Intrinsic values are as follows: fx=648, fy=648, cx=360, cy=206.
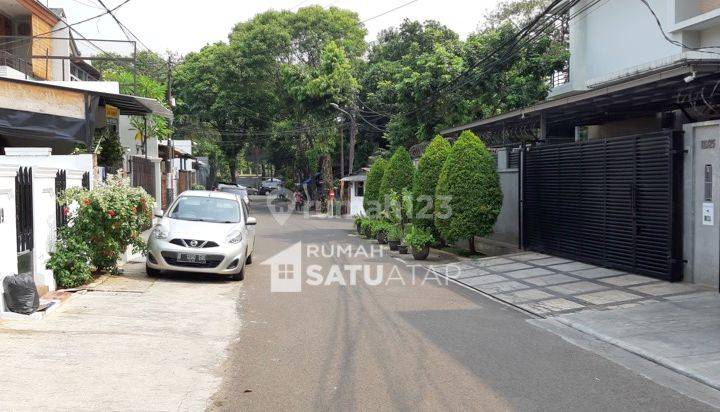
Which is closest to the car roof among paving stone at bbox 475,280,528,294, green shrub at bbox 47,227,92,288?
green shrub at bbox 47,227,92,288

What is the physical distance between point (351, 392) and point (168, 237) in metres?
7.01

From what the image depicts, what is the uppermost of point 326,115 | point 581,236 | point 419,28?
point 419,28

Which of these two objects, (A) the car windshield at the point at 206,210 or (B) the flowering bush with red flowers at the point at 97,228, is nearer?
(B) the flowering bush with red flowers at the point at 97,228

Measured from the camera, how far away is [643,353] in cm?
728

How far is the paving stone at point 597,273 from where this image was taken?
1227 centimetres

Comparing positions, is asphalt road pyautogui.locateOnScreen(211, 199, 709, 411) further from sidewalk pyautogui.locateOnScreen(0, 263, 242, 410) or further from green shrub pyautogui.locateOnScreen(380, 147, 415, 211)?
green shrub pyautogui.locateOnScreen(380, 147, 415, 211)

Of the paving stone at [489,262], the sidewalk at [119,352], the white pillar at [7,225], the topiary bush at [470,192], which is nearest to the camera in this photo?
the sidewalk at [119,352]

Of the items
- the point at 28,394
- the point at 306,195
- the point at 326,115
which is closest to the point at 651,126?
the point at 28,394

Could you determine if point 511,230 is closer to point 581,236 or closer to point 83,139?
point 581,236

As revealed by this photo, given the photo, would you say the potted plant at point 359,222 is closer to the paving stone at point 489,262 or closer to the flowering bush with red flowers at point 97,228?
the paving stone at point 489,262

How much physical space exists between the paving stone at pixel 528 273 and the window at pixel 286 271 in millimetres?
4510

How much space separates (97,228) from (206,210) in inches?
112

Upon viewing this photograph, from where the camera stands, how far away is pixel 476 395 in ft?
18.8

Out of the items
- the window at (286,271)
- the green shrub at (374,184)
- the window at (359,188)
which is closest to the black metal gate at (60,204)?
the window at (286,271)
